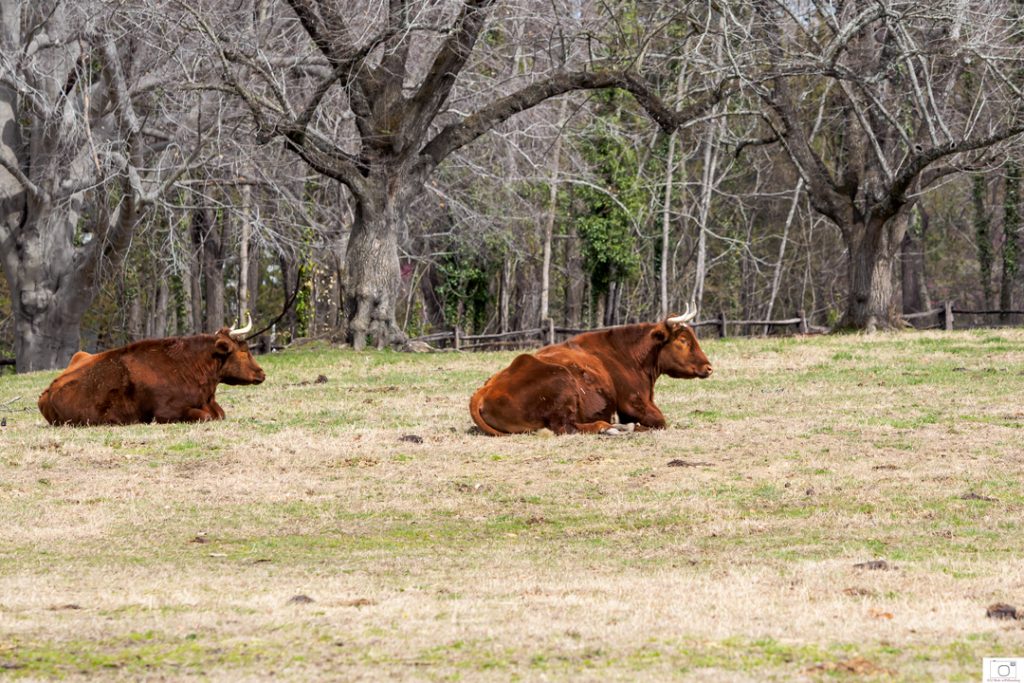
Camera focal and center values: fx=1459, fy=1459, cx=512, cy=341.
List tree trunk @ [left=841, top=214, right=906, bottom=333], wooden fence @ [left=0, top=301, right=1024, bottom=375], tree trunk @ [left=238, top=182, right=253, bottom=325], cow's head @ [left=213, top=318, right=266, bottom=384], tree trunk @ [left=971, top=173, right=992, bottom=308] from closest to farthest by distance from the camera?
cow's head @ [left=213, top=318, right=266, bottom=384] < tree trunk @ [left=238, top=182, right=253, bottom=325] < tree trunk @ [left=841, top=214, right=906, bottom=333] < wooden fence @ [left=0, top=301, right=1024, bottom=375] < tree trunk @ [left=971, top=173, right=992, bottom=308]

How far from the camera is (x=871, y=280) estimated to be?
33.1m

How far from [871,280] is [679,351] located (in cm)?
1855

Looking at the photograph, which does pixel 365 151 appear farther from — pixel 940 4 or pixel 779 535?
pixel 779 535

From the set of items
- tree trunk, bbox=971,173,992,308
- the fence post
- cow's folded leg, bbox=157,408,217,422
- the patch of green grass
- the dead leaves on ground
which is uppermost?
tree trunk, bbox=971,173,992,308

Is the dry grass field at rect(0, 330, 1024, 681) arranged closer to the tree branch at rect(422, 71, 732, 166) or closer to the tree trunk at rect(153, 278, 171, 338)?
the tree branch at rect(422, 71, 732, 166)

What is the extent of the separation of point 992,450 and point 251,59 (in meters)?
17.4

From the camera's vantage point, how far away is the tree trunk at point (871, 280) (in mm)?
32938

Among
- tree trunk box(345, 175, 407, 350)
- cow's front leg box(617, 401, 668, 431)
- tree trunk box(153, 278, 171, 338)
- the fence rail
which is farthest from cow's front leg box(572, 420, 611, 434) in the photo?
tree trunk box(153, 278, 171, 338)

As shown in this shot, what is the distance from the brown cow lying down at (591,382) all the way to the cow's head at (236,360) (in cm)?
302

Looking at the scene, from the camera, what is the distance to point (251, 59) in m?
27.0

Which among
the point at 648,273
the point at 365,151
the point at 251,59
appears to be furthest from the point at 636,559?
the point at 648,273

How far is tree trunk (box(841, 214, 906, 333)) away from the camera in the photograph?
1297 inches

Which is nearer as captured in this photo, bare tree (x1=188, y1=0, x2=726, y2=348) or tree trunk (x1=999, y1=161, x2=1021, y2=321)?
bare tree (x1=188, y1=0, x2=726, y2=348)

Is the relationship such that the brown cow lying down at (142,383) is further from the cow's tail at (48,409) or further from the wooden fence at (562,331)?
the wooden fence at (562,331)
